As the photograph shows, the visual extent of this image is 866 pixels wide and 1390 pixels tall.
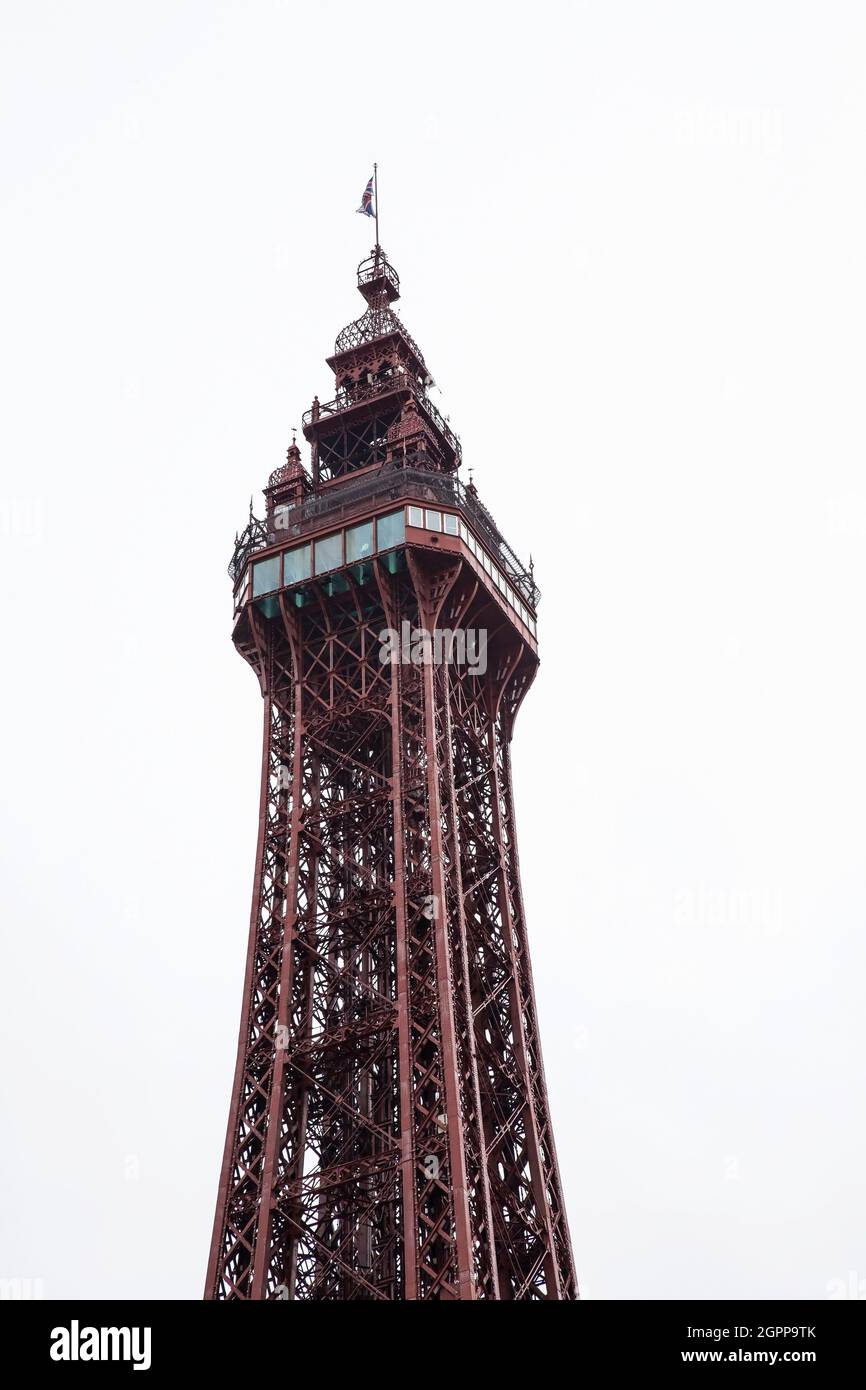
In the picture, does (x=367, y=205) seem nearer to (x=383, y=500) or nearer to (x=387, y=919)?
(x=383, y=500)

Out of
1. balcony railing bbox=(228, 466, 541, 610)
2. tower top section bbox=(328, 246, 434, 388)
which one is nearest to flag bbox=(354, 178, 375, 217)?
tower top section bbox=(328, 246, 434, 388)

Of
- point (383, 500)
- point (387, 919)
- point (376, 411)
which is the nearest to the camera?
point (387, 919)

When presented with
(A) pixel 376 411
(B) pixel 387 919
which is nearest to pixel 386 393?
(A) pixel 376 411

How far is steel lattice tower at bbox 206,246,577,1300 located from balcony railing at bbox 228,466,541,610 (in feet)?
0.54

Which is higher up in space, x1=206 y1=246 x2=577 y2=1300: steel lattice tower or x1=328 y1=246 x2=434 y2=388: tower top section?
x1=328 y1=246 x2=434 y2=388: tower top section

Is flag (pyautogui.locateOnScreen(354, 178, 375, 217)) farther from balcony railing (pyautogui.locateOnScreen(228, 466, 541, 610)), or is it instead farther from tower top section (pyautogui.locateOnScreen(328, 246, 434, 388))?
balcony railing (pyautogui.locateOnScreen(228, 466, 541, 610))

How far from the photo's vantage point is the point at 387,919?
6994cm

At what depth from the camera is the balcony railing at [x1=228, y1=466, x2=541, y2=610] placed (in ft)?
256

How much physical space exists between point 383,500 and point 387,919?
20.4 meters

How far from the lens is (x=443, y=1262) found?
196 ft

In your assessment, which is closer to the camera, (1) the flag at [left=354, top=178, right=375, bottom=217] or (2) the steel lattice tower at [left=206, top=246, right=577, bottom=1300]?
(2) the steel lattice tower at [left=206, top=246, right=577, bottom=1300]

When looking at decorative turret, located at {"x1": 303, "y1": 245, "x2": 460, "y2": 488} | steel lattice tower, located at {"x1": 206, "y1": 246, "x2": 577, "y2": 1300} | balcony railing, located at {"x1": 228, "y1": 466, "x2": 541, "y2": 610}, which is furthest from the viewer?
decorative turret, located at {"x1": 303, "y1": 245, "x2": 460, "y2": 488}

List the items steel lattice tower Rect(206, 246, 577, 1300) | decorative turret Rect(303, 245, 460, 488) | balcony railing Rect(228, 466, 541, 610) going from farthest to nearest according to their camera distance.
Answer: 1. decorative turret Rect(303, 245, 460, 488)
2. balcony railing Rect(228, 466, 541, 610)
3. steel lattice tower Rect(206, 246, 577, 1300)
